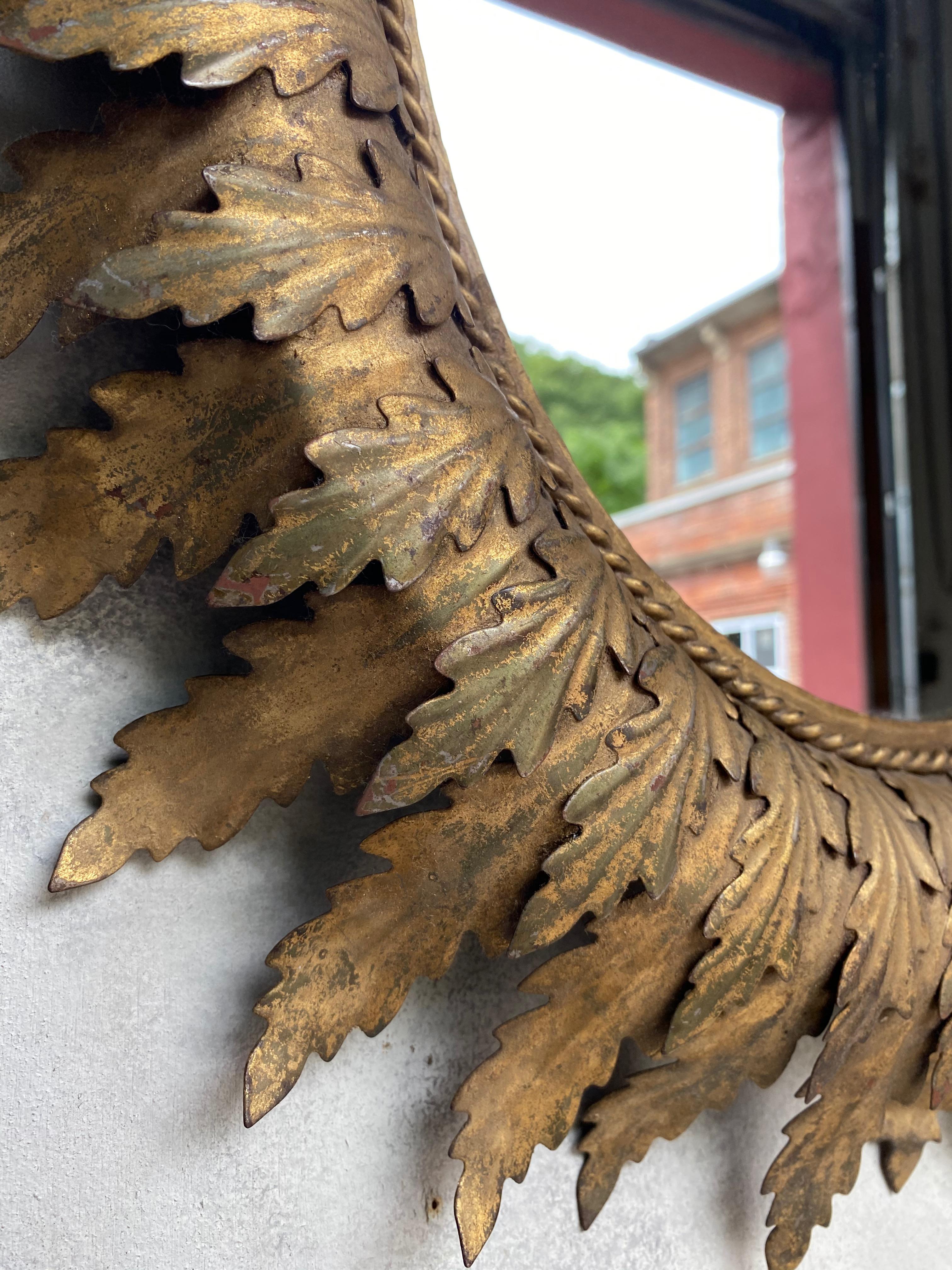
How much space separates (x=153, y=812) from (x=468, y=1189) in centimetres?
18

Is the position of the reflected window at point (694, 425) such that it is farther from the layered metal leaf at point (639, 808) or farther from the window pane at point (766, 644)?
the layered metal leaf at point (639, 808)

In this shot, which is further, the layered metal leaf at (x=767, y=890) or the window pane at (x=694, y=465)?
the window pane at (x=694, y=465)

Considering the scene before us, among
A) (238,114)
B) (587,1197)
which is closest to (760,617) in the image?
(587,1197)

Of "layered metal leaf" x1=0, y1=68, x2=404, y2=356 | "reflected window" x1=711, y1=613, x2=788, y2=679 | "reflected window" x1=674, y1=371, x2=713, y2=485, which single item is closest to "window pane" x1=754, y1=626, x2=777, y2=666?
"reflected window" x1=711, y1=613, x2=788, y2=679

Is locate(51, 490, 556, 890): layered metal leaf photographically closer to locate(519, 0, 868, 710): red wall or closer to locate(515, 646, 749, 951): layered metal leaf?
locate(515, 646, 749, 951): layered metal leaf

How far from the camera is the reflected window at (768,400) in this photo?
113cm

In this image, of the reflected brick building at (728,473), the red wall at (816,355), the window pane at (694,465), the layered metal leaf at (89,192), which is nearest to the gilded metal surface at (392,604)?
the layered metal leaf at (89,192)

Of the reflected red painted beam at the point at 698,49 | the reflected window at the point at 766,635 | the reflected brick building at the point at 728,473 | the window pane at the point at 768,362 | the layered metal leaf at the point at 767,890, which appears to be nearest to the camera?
the layered metal leaf at the point at 767,890

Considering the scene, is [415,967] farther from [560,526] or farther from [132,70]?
[132,70]

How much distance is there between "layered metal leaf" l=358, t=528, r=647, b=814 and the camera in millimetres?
308

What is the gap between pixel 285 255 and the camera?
0.96 ft

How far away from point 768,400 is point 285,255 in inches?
41.3

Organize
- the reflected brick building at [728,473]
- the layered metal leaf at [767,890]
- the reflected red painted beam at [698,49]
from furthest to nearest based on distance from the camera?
the reflected brick building at [728,473] < the reflected red painted beam at [698,49] < the layered metal leaf at [767,890]

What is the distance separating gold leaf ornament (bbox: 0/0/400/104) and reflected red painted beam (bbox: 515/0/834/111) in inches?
17.4
